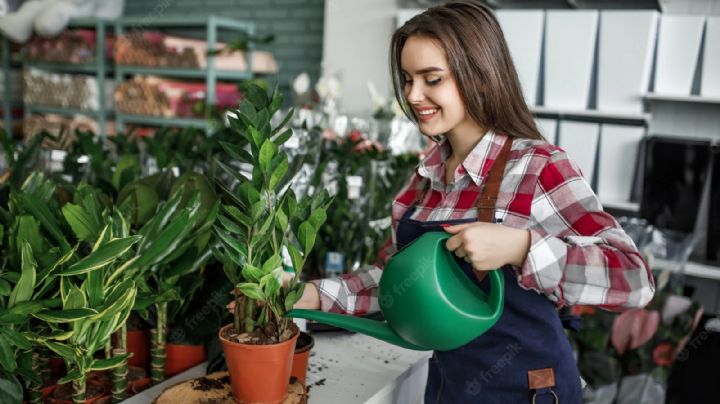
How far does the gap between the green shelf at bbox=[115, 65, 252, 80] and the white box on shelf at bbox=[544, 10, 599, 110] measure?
224 cm

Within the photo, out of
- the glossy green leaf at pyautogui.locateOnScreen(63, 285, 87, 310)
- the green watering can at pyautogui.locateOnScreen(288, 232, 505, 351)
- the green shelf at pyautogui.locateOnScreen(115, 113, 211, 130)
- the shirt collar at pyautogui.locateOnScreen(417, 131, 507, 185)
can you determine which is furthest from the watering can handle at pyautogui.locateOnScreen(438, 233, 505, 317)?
the green shelf at pyautogui.locateOnScreen(115, 113, 211, 130)

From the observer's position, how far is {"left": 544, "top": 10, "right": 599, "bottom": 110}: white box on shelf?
121 inches

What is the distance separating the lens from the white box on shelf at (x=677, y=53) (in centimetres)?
296

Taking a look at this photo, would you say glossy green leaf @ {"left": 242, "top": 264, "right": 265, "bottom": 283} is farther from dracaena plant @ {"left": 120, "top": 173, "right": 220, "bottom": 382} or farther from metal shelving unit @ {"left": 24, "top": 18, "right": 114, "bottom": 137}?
metal shelving unit @ {"left": 24, "top": 18, "right": 114, "bottom": 137}

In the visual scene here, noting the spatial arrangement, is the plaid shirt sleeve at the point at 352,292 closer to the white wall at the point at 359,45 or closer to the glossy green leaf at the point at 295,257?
the glossy green leaf at the point at 295,257

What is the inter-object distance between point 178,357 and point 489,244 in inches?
26.0

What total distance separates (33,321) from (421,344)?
1.98ft

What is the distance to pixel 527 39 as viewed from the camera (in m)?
3.24

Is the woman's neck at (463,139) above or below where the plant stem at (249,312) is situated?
above

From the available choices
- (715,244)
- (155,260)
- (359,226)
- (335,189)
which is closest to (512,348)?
(155,260)

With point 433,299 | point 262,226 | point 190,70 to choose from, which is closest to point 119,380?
point 262,226

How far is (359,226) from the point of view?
5.53 feet

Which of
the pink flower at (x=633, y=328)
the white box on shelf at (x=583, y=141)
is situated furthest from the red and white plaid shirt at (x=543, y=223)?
the white box on shelf at (x=583, y=141)

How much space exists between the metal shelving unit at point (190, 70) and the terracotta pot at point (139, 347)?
124 inches
